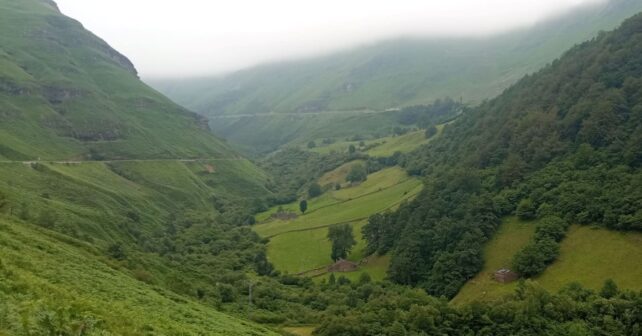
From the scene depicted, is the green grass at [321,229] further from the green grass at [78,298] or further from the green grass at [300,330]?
the green grass at [78,298]

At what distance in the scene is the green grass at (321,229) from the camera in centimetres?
14212

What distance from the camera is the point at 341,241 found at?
454 ft

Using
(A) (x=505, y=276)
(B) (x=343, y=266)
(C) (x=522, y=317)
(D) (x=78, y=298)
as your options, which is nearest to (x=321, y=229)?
(B) (x=343, y=266)

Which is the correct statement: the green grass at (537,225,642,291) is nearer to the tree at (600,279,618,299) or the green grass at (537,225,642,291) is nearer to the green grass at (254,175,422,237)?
the tree at (600,279,618,299)

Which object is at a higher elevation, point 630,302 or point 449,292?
point 630,302

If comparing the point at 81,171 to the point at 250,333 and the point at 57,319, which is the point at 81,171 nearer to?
the point at 250,333

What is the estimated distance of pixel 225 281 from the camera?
115 metres

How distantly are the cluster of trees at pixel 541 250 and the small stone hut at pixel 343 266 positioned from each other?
45.7m

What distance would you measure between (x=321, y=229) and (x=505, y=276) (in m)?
77.3

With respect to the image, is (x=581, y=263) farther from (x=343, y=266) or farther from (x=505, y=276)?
(x=343, y=266)

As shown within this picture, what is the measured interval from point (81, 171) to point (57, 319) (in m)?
162

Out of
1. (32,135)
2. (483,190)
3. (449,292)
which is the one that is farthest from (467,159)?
(32,135)

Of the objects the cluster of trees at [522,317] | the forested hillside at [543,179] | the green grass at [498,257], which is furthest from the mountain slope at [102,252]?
the green grass at [498,257]

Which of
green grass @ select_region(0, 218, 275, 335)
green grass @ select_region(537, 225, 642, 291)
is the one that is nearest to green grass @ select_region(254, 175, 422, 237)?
green grass @ select_region(537, 225, 642, 291)
